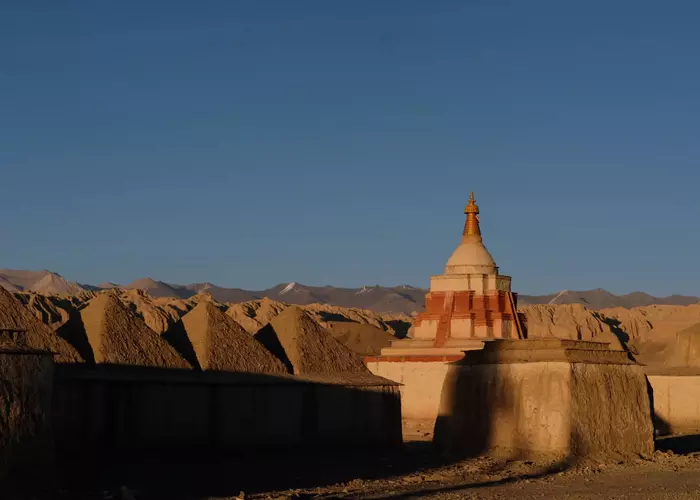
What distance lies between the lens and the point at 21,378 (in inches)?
652

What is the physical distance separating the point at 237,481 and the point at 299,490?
1.53 m

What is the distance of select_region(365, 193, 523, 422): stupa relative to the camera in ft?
134

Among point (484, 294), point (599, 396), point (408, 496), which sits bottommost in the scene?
point (408, 496)

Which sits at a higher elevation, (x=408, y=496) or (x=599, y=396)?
(x=599, y=396)

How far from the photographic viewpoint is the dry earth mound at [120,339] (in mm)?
22625

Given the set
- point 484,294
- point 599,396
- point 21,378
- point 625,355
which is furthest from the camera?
point 484,294

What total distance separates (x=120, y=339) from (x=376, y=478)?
618 cm

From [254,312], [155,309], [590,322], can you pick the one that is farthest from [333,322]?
[590,322]

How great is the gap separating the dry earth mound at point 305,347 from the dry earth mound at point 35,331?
5745 millimetres

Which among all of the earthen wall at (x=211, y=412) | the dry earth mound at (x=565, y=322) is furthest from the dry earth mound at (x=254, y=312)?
the earthen wall at (x=211, y=412)

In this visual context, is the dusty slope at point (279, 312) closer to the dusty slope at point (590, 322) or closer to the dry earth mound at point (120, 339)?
the dusty slope at point (590, 322)

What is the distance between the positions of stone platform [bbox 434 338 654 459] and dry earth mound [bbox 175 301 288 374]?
494 centimetres

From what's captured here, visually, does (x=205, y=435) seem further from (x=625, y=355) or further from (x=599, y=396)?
(x=625, y=355)

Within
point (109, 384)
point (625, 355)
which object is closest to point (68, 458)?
point (109, 384)
